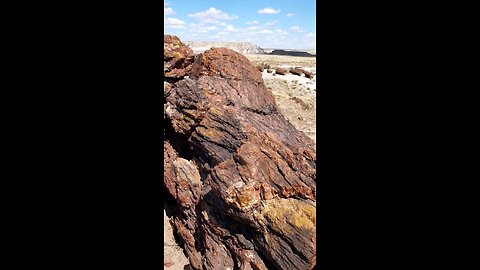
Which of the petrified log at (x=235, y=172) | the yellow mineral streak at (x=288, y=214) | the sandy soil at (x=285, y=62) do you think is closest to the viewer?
the yellow mineral streak at (x=288, y=214)

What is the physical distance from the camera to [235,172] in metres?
9.45

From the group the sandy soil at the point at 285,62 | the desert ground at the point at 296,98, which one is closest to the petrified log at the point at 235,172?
the desert ground at the point at 296,98

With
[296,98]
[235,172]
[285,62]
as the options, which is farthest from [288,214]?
[285,62]

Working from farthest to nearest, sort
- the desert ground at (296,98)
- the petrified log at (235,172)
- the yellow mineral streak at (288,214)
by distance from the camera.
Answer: the desert ground at (296,98)
the petrified log at (235,172)
the yellow mineral streak at (288,214)

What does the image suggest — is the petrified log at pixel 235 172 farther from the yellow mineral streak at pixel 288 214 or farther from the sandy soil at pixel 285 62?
the sandy soil at pixel 285 62

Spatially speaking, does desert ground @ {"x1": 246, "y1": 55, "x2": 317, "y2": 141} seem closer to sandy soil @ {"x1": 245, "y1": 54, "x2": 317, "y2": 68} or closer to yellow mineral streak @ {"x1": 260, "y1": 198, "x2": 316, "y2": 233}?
yellow mineral streak @ {"x1": 260, "y1": 198, "x2": 316, "y2": 233}

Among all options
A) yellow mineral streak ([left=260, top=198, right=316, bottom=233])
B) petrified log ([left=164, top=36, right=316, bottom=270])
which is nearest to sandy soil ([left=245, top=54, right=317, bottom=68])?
petrified log ([left=164, top=36, right=316, bottom=270])

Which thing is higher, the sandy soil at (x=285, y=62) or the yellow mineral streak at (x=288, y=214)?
the sandy soil at (x=285, y=62)

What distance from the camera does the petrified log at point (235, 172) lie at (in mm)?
8094

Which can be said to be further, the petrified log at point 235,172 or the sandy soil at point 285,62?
the sandy soil at point 285,62

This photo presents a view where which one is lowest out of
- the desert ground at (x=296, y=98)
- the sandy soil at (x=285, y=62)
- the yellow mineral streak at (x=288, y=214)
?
the yellow mineral streak at (x=288, y=214)
